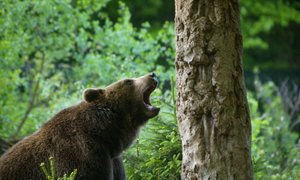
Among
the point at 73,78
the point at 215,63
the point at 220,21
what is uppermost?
the point at 220,21

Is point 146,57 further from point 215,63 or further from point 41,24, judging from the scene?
point 215,63

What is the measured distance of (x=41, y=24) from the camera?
1130 centimetres

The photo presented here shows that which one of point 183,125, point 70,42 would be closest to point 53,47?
point 70,42

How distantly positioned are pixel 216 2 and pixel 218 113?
867 mm

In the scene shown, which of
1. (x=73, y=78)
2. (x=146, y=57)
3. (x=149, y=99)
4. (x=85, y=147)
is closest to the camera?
(x=85, y=147)

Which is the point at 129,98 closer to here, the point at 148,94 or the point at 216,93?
the point at 148,94

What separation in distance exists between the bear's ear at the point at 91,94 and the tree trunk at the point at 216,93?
1.52 meters

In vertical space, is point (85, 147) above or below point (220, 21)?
below

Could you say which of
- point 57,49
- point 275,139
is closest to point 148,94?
point 57,49

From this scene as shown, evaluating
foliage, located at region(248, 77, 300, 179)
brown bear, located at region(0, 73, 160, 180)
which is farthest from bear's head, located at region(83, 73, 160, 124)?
foliage, located at region(248, 77, 300, 179)

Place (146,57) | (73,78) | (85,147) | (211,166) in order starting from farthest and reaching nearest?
(73,78)
(146,57)
(85,147)
(211,166)

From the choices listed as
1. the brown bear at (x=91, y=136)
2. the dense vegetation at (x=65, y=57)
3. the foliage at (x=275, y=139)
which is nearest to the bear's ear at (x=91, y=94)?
the brown bear at (x=91, y=136)

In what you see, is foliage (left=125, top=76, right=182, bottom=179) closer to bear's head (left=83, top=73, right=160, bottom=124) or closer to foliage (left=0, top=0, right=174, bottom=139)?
bear's head (left=83, top=73, right=160, bottom=124)

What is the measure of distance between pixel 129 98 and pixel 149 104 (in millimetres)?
236
